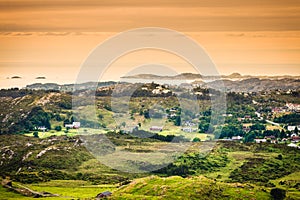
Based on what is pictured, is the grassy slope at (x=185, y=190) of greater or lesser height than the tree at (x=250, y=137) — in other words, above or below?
below

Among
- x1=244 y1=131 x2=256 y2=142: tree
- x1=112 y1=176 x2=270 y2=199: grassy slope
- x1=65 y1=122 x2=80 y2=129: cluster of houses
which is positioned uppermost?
x1=65 y1=122 x2=80 y2=129: cluster of houses

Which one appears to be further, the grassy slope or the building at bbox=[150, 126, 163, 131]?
the building at bbox=[150, 126, 163, 131]

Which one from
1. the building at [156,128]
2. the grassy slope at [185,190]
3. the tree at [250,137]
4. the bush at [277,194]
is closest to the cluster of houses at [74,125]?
the building at [156,128]

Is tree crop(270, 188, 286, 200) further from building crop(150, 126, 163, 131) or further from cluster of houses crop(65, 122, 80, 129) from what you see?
cluster of houses crop(65, 122, 80, 129)

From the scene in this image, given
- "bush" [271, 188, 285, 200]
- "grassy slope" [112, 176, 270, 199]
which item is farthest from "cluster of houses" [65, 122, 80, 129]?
"bush" [271, 188, 285, 200]

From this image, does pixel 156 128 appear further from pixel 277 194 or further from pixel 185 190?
pixel 185 190

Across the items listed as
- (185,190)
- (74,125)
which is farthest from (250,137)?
(185,190)

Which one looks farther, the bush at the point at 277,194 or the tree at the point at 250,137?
the tree at the point at 250,137

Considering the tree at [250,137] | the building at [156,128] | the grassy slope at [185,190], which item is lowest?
the grassy slope at [185,190]

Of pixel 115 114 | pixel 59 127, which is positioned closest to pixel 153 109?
pixel 115 114

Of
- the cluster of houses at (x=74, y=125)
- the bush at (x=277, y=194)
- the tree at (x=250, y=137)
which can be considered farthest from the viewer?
the cluster of houses at (x=74, y=125)

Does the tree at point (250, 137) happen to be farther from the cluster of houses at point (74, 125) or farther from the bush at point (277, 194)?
the bush at point (277, 194)

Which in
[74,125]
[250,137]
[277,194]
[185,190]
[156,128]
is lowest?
[277,194]

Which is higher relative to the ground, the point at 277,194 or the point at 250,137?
the point at 250,137
